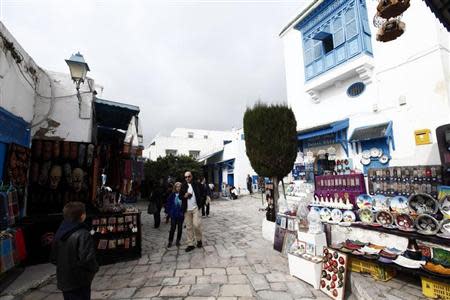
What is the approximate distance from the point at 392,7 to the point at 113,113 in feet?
25.4

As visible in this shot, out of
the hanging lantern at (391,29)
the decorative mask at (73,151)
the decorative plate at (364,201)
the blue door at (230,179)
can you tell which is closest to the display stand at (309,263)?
the decorative plate at (364,201)

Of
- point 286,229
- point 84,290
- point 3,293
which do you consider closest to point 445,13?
point 286,229

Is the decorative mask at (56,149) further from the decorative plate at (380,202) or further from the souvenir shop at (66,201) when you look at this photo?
the decorative plate at (380,202)

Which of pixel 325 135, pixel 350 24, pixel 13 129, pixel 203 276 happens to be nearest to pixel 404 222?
pixel 203 276

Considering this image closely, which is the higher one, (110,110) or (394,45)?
(394,45)

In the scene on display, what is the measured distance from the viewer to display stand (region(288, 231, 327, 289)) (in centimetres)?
373

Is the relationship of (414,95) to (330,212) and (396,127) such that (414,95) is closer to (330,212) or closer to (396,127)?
(396,127)

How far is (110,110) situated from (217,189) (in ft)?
64.9

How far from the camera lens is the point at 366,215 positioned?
4504 millimetres

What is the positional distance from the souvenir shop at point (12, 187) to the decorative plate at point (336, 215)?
596 cm

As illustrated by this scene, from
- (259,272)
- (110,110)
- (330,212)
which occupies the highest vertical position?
(110,110)

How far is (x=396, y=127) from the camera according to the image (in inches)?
352

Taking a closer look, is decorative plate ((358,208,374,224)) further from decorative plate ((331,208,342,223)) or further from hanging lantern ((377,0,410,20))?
hanging lantern ((377,0,410,20))

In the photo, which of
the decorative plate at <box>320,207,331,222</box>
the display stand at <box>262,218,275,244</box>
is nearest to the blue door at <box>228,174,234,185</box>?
the display stand at <box>262,218,275,244</box>
